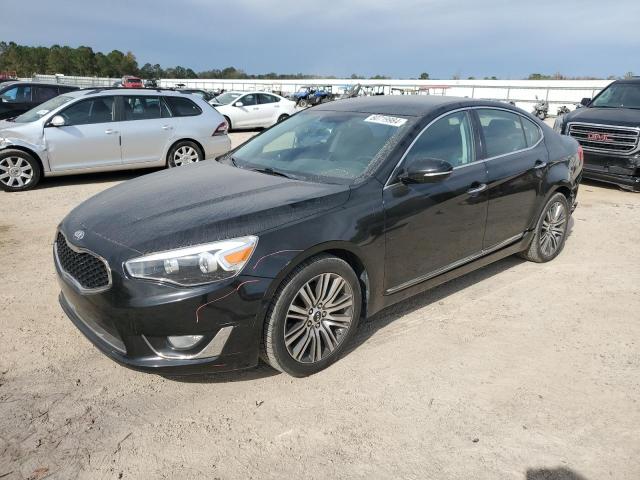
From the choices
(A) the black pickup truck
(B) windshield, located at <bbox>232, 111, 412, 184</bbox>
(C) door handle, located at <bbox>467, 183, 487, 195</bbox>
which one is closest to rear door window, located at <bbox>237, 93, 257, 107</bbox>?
(A) the black pickup truck

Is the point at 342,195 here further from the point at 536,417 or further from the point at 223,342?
the point at 536,417

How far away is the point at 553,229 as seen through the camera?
5.16 metres

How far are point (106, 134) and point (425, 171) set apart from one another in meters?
6.83

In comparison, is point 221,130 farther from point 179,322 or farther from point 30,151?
point 179,322

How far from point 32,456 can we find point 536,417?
264 centimetres

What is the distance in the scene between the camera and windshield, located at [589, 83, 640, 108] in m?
9.30

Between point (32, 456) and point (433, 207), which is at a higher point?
point (433, 207)

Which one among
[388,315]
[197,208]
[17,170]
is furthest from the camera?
[17,170]

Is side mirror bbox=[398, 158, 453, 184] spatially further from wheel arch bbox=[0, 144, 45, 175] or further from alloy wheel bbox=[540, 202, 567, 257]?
wheel arch bbox=[0, 144, 45, 175]

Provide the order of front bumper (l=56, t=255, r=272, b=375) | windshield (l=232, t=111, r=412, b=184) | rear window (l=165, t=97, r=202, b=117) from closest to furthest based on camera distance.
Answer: front bumper (l=56, t=255, r=272, b=375) < windshield (l=232, t=111, r=412, b=184) < rear window (l=165, t=97, r=202, b=117)

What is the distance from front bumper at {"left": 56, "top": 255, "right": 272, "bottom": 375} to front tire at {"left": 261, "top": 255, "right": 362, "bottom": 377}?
130 mm

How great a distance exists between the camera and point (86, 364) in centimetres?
330

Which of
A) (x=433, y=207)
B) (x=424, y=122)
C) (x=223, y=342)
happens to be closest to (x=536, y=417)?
(x=433, y=207)

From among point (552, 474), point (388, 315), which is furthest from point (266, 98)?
point (552, 474)
